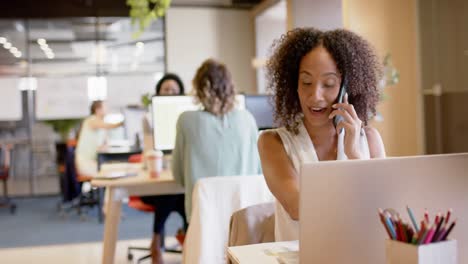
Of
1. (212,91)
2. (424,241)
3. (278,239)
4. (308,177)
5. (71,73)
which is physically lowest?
(278,239)

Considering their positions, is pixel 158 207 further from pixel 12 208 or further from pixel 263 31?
pixel 263 31

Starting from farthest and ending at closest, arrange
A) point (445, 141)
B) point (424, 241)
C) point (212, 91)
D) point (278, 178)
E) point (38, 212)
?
point (38, 212)
point (445, 141)
point (212, 91)
point (278, 178)
point (424, 241)

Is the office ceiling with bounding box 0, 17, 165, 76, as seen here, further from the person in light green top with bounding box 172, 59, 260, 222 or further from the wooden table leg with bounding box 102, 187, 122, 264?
the person in light green top with bounding box 172, 59, 260, 222

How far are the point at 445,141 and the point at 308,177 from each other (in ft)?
16.8

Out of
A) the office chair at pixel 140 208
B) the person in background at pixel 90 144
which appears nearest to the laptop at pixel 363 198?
the office chair at pixel 140 208

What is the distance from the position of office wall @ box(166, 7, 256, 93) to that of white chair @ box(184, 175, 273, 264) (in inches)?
239

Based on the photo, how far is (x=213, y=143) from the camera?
2996mm

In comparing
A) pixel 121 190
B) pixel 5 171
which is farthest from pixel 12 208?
pixel 121 190

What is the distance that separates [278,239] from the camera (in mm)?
1543

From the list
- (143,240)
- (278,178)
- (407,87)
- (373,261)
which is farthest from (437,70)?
(373,261)

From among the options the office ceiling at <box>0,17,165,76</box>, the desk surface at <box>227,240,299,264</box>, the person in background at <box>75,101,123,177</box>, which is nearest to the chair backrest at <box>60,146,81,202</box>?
the person in background at <box>75,101,123,177</box>

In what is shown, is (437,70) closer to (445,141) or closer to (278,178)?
(445,141)

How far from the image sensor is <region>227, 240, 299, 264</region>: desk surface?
1.22m

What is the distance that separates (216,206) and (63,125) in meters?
6.54
